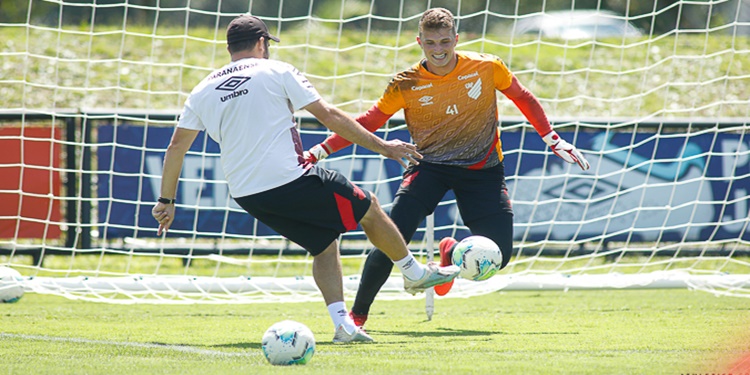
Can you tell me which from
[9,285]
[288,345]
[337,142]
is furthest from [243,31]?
[9,285]

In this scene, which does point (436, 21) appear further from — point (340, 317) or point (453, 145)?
point (340, 317)

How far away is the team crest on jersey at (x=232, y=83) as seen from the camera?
5.30 metres

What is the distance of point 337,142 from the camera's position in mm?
6398

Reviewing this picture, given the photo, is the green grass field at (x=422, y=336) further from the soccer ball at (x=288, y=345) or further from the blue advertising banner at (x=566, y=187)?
the blue advertising banner at (x=566, y=187)

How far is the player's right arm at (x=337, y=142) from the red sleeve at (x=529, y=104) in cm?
88

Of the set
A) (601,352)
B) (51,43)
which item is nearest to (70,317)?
(601,352)

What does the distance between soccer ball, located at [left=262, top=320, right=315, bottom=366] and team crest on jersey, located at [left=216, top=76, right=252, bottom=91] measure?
1.40 meters

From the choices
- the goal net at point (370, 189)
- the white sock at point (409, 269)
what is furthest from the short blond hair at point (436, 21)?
the goal net at point (370, 189)

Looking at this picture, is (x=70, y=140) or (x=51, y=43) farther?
(x=51, y=43)

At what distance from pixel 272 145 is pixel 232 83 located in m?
0.41

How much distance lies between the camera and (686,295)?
902 centimetres

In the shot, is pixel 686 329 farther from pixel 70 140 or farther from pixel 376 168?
pixel 70 140

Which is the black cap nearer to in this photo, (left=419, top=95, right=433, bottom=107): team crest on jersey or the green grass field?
(left=419, top=95, right=433, bottom=107): team crest on jersey

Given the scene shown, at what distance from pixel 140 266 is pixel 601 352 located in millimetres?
7975
